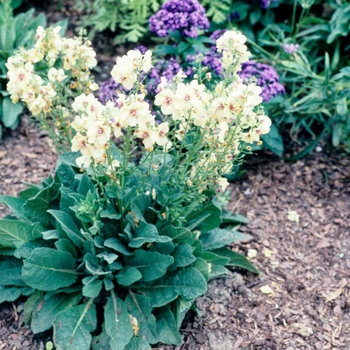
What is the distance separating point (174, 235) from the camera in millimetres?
2625

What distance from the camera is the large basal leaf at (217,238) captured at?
2.96 meters

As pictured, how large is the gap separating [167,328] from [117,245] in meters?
0.48

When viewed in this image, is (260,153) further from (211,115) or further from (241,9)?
(211,115)

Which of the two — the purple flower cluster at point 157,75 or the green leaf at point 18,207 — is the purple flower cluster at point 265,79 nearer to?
the purple flower cluster at point 157,75

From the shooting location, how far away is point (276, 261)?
3.18 meters

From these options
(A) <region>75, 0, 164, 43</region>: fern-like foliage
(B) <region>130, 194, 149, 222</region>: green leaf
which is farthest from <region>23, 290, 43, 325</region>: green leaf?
(A) <region>75, 0, 164, 43</region>: fern-like foliage

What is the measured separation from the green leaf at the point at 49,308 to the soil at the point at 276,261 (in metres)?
0.12

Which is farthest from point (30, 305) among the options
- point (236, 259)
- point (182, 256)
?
point (236, 259)

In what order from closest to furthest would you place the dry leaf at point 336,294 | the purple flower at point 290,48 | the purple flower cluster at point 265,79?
the dry leaf at point 336,294
the purple flower cluster at point 265,79
the purple flower at point 290,48

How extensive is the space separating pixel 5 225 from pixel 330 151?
2.37m

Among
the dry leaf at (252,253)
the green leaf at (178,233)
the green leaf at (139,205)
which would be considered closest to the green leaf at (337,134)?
the dry leaf at (252,253)

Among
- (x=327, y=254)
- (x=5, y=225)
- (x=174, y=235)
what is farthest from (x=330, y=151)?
(x=5, y=225)

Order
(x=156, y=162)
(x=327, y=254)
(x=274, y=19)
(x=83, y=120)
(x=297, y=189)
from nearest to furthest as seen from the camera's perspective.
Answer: (x=83, y=120) → (x=156, y=162) → (x=327, y=254) → (x=297, y=189) → (x=274, y=19)

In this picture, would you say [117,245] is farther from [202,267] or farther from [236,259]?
[236,259]
